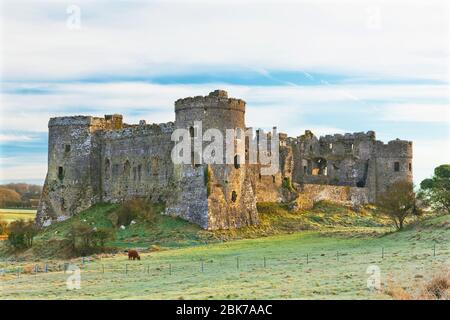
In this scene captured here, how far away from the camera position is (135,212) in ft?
189

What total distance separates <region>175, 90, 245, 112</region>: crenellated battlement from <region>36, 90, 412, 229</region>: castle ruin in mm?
70

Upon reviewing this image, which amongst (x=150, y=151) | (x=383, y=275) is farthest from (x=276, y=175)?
(x=383, y=275)

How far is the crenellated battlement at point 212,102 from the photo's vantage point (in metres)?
55.4

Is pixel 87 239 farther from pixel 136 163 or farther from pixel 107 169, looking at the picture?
pixel 107 169

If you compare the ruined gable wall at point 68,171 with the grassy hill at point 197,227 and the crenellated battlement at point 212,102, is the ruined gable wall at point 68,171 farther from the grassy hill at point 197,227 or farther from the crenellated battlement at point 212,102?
the crenellated battlement at point 212,102

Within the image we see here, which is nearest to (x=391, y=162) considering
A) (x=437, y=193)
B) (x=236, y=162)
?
(x=437, y=193)

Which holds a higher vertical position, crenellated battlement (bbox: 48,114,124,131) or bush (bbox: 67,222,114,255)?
crenellated battlement (bbox: 48,114,124,131)

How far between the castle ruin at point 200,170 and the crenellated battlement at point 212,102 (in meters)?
0.07

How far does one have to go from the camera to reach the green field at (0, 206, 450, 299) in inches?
1129

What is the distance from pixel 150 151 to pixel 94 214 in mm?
6663

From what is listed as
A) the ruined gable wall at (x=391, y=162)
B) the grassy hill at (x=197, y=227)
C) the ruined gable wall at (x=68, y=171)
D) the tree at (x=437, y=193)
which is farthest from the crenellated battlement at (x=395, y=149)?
the ruined gable wall at (x=68, y=171)

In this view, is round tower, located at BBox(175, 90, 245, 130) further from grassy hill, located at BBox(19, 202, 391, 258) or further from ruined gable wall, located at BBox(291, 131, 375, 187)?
ruined gable wall, located at BBox(291, 131, 375, 187)

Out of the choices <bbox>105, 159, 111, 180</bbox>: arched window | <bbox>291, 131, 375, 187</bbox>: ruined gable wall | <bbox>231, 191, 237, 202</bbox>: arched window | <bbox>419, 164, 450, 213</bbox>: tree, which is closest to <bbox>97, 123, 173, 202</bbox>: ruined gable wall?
<bbox>105, 159, 111, 180</bbox>: arched window
